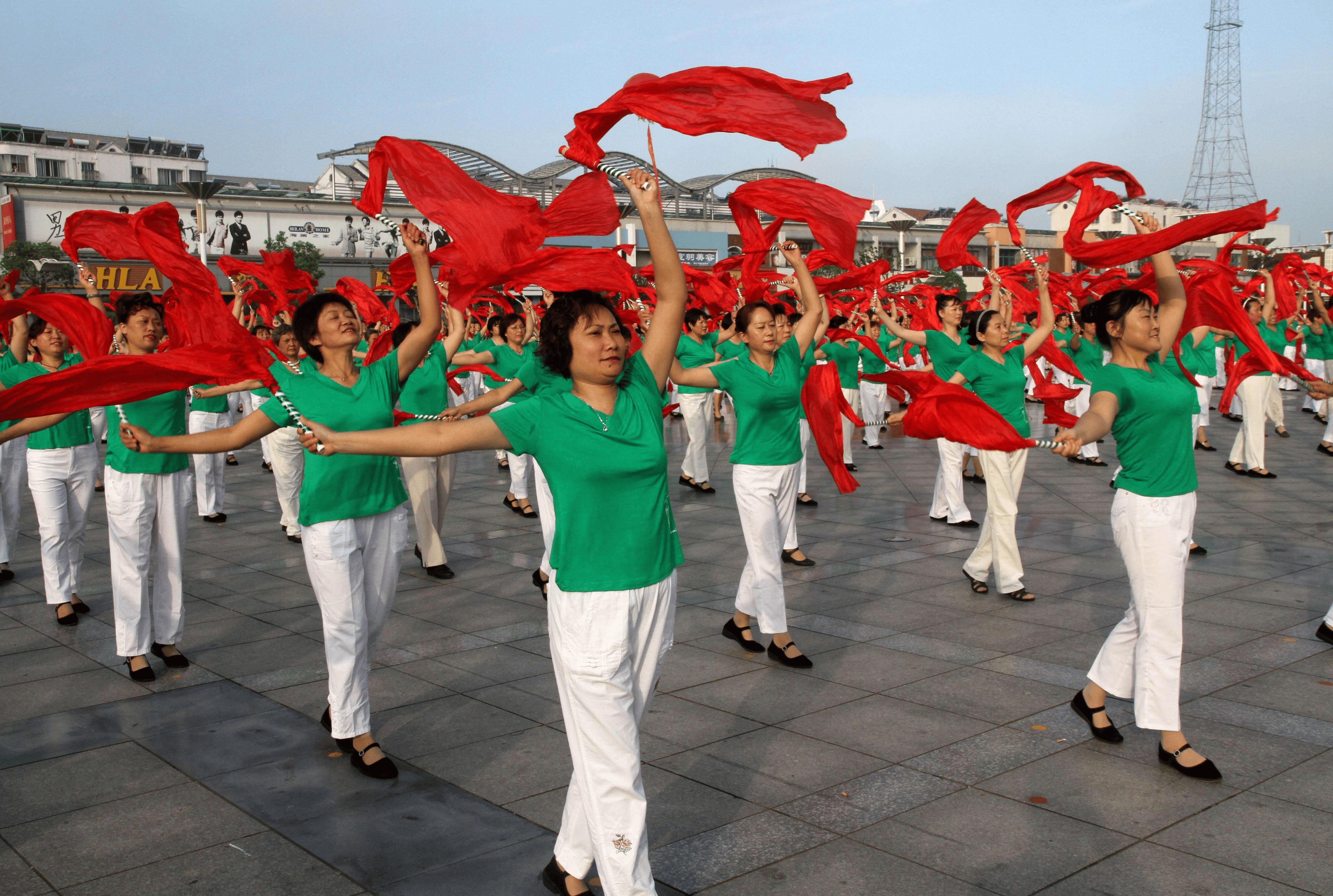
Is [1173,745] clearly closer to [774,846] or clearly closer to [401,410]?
[774,846]

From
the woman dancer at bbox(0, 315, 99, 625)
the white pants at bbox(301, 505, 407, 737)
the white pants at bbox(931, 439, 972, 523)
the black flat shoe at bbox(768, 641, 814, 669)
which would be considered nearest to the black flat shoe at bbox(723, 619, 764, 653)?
the black flat shoe at bbox(768, 641, 814, 669)

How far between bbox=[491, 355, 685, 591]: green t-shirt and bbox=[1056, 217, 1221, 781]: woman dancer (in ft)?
6.59

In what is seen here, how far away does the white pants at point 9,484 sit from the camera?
8.45 metres

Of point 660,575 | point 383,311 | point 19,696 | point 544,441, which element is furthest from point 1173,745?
point 383,311

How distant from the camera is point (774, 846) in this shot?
3742 millimetres

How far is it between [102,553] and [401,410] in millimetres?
3251

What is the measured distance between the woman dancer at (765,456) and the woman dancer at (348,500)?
177cm

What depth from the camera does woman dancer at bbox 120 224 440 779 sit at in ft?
14.9

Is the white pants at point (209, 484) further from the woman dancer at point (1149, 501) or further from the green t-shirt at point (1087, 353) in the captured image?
the green t-shirt at point (1087, 353)

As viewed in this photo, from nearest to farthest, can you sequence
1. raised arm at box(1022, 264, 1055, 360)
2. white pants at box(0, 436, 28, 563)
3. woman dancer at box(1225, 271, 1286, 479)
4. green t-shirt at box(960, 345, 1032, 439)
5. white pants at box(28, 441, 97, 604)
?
raised arm at box(1022, 264, 1055, 360) → white pants at box(28, 441, 97, 604) → green t-shirt at box(960, 345, 1032, 439) → white pants at box(0, 436, 28, 563) → woman dancer at box(1225, 271, 1286, 479)

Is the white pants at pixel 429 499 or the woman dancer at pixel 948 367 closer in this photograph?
the white pants at pixel 429 499

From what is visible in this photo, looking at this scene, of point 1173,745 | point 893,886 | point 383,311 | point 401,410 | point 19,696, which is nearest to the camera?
point 893,886

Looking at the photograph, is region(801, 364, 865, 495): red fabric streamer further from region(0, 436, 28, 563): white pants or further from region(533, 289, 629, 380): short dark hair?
region(0, 436, 28, 563): white pants

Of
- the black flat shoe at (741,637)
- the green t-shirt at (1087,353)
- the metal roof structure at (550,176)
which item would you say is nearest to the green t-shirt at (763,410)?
the black flat shoe at (741,637)
